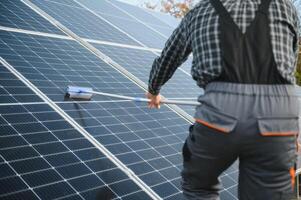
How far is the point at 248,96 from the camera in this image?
8.31 ft

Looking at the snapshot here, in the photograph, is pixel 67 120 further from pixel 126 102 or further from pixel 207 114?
pixel 207 114

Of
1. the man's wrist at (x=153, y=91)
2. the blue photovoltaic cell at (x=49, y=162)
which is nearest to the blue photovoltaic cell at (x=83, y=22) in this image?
the blue photovoltaic cell at (x=49, y=162)

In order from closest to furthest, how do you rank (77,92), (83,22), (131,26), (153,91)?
1. (153,91)
2. (77,92)
3. (83,22)
4. (131,26)

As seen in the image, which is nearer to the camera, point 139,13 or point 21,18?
point 21,18

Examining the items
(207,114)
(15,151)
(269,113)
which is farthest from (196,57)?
(15,151)

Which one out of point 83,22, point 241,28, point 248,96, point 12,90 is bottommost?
point 12,90

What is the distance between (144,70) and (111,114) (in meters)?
1.92

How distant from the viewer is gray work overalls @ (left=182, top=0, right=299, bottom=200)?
2.53 meters

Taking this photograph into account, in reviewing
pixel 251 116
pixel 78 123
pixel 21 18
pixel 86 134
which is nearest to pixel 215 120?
pixel 251 116

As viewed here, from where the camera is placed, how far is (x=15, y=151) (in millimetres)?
3449

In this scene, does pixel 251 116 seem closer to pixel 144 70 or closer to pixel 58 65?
pixel 58 65

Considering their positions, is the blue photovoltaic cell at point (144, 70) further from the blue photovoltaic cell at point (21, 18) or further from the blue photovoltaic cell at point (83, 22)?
the blue photovoltaic cell at point (21, 18)

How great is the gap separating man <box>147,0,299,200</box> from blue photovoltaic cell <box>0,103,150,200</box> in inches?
41.6

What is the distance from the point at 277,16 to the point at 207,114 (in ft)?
2.39
